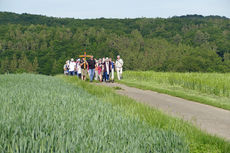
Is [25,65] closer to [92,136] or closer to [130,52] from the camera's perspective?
[130,52]

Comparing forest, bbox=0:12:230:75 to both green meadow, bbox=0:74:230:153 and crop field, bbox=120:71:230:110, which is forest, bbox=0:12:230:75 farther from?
green meadow, bbox=0:74:230:153

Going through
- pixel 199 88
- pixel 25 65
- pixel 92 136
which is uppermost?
pixel 92 136

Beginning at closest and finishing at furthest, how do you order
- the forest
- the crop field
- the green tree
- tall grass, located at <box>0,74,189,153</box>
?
1. tall grass, located at <box>0,74,189,153</box>
2. the crop field
3. the forest
4. the green tree

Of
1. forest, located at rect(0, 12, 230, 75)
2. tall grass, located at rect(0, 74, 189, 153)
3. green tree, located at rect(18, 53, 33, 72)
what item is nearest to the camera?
tall grass, located at rect(0, 74, 189, 153)

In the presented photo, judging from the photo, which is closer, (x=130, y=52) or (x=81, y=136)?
(x=81, y=136)

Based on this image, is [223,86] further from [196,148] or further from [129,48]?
[129,48]

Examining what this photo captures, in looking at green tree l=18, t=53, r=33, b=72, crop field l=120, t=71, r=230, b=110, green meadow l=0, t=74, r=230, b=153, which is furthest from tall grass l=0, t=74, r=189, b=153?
green tree l=18, t=53, r=33, b=72

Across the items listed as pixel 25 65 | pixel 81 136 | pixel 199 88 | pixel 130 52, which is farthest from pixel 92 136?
pixel 25 65

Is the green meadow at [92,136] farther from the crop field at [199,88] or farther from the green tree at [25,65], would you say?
the green tree at [25,65]

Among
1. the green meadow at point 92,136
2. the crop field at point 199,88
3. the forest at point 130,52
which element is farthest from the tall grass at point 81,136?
the forest at point 130,52

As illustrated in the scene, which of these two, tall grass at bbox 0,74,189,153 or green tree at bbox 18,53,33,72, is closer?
tall grass at bbox 0,74,189,153

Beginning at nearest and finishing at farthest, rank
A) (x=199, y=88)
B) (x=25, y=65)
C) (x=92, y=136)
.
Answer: (x=92, y=136)
(x=199, y=88)
(x=25, y=65)

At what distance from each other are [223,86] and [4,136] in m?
13.6

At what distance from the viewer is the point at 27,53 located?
17638cm
